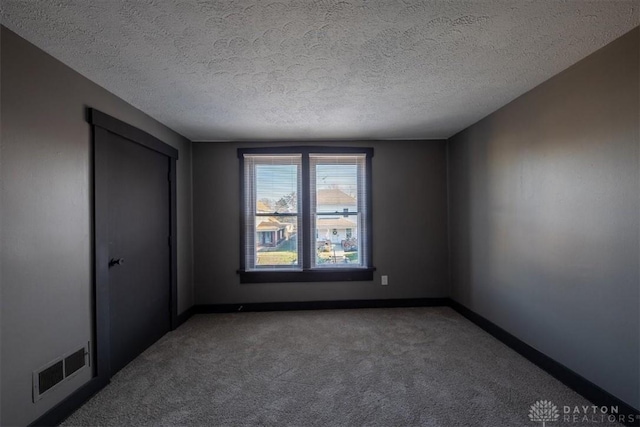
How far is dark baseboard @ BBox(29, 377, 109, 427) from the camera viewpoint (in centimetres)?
165

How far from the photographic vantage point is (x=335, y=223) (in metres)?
3.85

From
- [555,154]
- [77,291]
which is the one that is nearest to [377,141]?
[555,154]

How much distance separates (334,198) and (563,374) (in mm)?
2816

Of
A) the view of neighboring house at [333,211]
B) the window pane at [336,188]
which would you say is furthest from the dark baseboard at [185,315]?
the window pane at [336,188]

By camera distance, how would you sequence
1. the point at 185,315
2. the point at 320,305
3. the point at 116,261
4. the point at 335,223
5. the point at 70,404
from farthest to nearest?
the point at 335,223
the point at 320,305
the point at 185,315
the point at 116,261
the point at 70,404

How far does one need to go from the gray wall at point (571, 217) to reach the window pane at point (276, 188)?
235cm

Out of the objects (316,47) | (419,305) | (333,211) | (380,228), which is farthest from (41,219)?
(419,305)

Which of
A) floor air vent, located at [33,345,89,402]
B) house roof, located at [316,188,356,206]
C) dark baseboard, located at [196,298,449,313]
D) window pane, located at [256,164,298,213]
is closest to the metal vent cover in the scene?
floor air vent, located at [33,345,89,402]

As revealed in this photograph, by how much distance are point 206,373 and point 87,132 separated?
83.1 inches

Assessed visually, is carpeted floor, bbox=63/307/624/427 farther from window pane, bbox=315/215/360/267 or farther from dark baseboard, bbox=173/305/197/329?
window pane, bbox=315/215/360/267

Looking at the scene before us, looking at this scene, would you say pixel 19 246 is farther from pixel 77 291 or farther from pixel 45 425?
pixel 45 425

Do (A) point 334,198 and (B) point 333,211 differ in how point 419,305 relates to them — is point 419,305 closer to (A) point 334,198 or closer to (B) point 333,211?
(B) point 333,211

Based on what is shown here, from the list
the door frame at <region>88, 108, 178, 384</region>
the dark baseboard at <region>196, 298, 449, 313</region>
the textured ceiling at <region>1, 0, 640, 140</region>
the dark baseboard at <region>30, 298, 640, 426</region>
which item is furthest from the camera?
the dark baseboard at <region>196, 298, 449, 313</region>

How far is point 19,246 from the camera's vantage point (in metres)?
1.54
